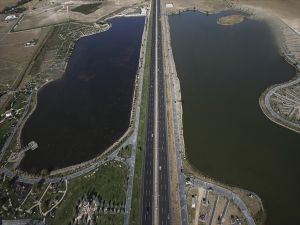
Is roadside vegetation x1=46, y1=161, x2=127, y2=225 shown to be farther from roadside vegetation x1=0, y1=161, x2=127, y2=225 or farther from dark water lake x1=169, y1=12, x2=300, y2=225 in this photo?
dark water lake x1=169, y1=12, x2=300, y2=225

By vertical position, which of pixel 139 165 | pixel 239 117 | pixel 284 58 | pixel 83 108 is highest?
pixel 284 58

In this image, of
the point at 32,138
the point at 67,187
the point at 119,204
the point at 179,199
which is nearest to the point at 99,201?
the point at 119,204

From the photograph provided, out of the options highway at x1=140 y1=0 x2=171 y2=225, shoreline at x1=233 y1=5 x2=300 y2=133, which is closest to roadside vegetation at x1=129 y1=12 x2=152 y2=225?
highway at x1=140 y1=0 x2=171 y2=225

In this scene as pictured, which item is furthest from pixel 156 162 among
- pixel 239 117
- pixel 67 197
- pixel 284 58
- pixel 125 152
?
pixel 284 58

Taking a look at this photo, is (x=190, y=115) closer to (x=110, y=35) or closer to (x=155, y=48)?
(x=155, y=48)

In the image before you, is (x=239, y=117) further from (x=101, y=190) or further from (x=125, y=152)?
(x=101, y=190)

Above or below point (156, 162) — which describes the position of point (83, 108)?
below
